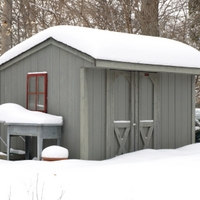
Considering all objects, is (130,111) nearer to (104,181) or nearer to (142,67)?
(142,67)

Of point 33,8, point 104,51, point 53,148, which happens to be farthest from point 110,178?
point 33,8

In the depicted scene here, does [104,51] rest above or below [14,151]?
above

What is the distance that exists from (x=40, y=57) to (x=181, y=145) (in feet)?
15.7

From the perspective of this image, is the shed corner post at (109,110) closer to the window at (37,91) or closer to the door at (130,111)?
the door at (130,111)

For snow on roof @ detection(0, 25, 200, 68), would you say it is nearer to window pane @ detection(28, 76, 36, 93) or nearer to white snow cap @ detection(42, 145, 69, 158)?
window pane @ detection(28, 76, 36, 93)

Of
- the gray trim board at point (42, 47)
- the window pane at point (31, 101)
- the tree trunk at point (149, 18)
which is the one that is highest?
the tree trunk at point (149, 18)

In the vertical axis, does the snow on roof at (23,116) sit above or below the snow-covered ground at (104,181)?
above

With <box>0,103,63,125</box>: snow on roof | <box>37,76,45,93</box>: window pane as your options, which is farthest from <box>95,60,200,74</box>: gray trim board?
<box>37,76,45,93</box>: window pane

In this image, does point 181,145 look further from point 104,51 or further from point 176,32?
point 176,32

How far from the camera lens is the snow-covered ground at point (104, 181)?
5.89 metres

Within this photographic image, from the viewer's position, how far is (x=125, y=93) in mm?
9984

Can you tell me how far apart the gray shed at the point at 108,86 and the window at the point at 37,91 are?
128 millimetres

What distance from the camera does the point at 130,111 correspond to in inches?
396

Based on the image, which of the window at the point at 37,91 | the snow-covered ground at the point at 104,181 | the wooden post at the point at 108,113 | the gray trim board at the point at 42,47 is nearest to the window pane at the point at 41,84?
the window at the point at 37,91
